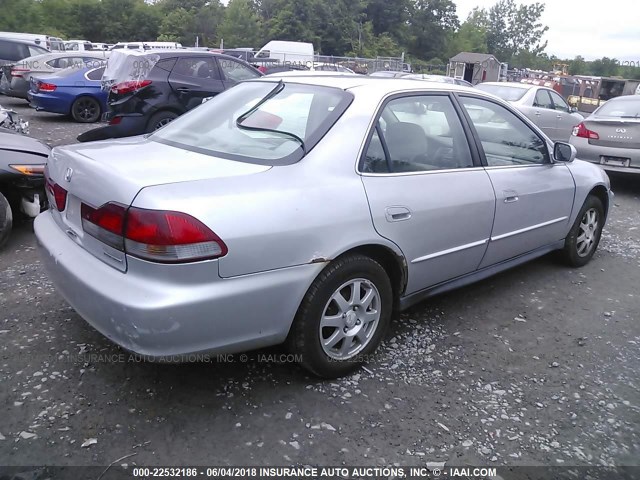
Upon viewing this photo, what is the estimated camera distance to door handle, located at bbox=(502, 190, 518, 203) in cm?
381

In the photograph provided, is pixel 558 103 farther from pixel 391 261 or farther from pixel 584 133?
pixel 391 261

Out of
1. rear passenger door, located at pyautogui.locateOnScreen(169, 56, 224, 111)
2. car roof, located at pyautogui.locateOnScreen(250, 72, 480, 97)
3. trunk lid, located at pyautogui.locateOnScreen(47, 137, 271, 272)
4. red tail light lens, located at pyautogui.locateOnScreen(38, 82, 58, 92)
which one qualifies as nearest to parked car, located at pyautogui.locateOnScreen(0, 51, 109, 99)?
red tail light lens, located at pyautogui.locateOnScreen(38, 82, 58, 92)

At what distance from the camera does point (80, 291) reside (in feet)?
8.71

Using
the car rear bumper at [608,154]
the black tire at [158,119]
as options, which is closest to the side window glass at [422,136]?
the car rear bumper at [608,154]

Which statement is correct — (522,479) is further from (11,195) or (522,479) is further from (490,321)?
(11,195)

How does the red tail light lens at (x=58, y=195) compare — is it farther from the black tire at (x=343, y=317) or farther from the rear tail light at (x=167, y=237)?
the black tire at (x=343, y=317)

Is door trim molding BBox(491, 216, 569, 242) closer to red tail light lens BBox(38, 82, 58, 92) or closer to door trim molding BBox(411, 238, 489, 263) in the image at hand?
door trim molding BBox(411, 238, 489, 263)

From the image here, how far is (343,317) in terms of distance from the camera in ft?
9.77

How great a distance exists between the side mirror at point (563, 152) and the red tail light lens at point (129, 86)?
280 inches

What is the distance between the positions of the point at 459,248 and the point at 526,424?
1175 mm

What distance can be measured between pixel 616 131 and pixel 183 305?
8008 mm

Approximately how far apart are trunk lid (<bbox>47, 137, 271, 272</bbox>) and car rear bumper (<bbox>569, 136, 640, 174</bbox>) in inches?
287

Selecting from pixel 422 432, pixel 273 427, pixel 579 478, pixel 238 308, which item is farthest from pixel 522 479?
pixel 238 308

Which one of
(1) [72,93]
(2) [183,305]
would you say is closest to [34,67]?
(1) [72,93]
